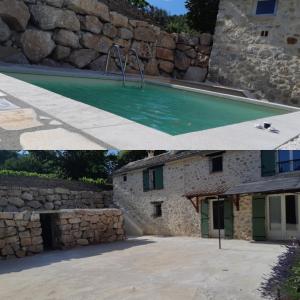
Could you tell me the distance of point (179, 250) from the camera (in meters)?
7.19

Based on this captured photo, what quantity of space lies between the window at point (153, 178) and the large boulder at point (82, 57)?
13.4 feet

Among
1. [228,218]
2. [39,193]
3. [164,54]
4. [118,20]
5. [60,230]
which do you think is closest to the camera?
[60,230]

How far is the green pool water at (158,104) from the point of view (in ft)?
14.8

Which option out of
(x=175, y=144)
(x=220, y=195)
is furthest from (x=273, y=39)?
(x=175, y=144)

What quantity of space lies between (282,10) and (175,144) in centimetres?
677

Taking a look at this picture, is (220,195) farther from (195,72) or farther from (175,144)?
(175,144)

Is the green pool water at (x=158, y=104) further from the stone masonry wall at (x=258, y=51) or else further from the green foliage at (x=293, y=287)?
the stone masonry wall at (x=258, y=51)

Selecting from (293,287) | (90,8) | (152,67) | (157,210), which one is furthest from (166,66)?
(293,287)

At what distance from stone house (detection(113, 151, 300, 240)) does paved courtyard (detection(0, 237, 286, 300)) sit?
1801mm

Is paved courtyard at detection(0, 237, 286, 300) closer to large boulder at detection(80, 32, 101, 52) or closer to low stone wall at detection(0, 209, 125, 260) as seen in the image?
low stone wall at detection(0, 209, 125, 260)

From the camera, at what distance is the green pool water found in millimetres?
4516

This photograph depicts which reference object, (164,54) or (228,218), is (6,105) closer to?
(164,54)

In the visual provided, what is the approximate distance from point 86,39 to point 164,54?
1998 millimetres

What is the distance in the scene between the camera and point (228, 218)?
31.9ft
